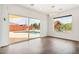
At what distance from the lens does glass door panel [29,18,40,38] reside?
277 cm

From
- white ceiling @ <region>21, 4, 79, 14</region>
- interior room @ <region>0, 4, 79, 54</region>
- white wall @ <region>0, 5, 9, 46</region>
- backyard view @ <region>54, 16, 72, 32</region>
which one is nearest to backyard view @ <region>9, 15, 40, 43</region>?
interior room @ <region>0, 4, 79, 54</region>

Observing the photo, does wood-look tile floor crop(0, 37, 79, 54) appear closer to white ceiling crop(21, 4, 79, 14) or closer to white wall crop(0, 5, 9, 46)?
white wall crop(0, 5, 9, 46)

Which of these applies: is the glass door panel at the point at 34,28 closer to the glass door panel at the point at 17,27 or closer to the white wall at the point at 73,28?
the glass door panel at the point at 17,27

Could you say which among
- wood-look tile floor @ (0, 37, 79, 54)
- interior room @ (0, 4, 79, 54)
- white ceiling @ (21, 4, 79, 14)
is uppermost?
white ceiling @ (21, 4, 79, 14)

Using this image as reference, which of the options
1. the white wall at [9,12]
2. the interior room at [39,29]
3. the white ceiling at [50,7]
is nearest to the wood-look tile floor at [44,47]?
the interior room at [39,29]

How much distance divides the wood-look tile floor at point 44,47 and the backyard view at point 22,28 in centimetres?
15

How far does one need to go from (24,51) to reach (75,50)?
4.08 feet

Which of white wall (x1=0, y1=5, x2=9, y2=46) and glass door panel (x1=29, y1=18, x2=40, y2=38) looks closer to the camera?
white wall (x1=0, y1=5, x2=9, y2=46)

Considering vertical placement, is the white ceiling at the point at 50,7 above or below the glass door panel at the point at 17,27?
above

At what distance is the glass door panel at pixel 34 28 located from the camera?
2.77 meters

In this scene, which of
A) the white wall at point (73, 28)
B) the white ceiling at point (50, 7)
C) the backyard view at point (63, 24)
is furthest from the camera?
the backyard view at point (63, 24)
